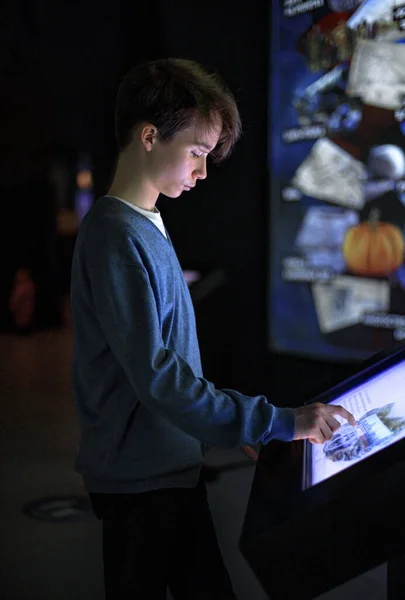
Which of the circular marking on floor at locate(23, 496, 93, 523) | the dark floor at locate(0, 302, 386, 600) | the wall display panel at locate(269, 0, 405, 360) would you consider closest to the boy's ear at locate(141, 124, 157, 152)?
the dark floor at locate(0, 302, 386, 600)

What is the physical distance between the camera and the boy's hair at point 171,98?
3.92 ft

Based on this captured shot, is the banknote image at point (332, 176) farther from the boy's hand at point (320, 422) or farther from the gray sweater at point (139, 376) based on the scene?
the boy's hand at point (320, 422)

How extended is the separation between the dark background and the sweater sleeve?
251 cm

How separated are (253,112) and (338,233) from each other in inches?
34.1

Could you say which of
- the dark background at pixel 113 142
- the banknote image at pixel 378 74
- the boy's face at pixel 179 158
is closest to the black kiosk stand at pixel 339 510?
the boy's face at pixel 179 158


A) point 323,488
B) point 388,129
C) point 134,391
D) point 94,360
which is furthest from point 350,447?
Result: point 388,129

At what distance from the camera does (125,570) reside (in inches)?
49.9

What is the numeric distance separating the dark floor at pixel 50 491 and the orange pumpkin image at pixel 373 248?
1.14 m

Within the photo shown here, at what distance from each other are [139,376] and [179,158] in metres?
0.40

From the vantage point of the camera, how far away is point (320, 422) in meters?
1.08

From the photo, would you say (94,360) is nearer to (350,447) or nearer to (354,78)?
(350,447)

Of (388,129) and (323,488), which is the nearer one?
(323,488)

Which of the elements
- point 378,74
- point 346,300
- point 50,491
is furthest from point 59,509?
point 378,74

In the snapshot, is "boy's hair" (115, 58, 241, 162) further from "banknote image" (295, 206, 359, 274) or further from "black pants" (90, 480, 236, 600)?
"banknote image" (295, 206, 359, 274)
